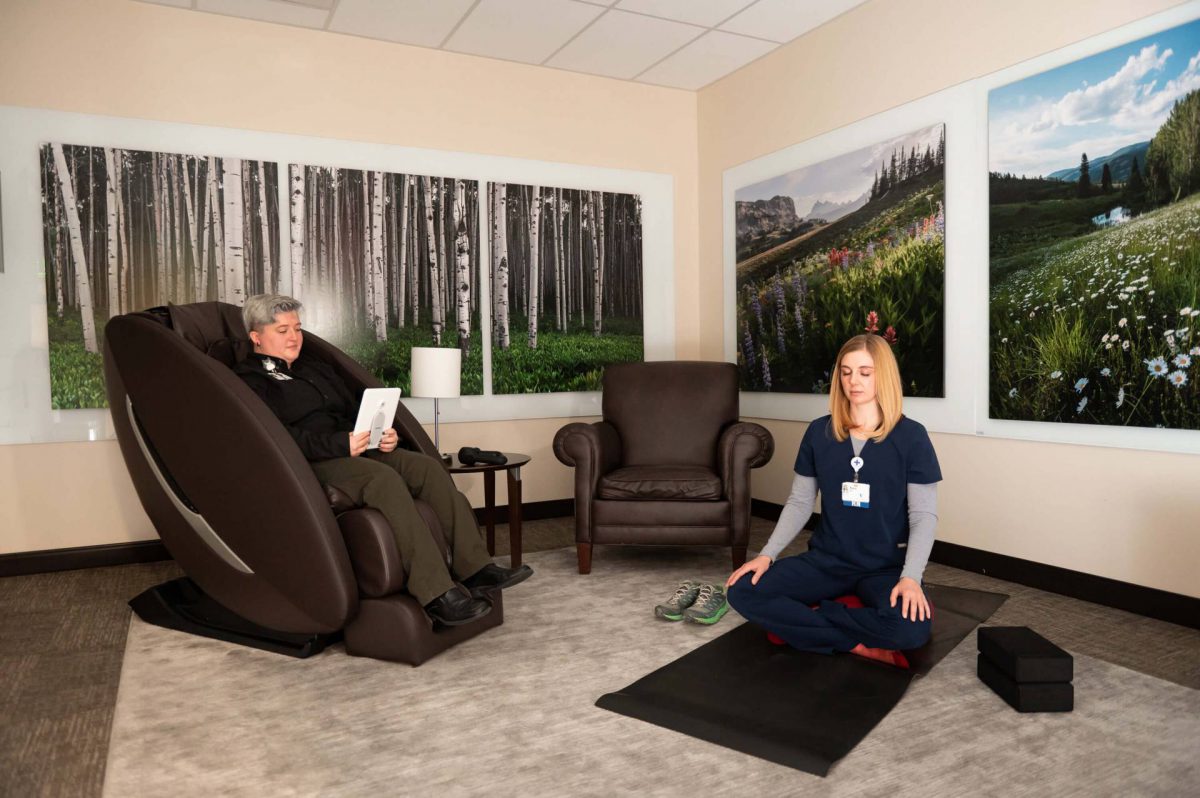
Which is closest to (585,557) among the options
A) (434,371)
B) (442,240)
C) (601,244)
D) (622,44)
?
(434,371)

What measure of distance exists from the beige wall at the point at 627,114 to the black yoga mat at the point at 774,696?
3.22 ft

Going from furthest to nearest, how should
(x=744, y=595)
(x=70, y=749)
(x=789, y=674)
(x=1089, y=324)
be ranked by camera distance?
(x=1089, y=324), (x=744, y=595), (x=789, y=674), (x=70, y=749)

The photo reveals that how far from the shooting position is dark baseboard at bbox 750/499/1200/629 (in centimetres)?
316

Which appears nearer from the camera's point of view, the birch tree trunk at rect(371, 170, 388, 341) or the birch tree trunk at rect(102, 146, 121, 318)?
the birch tree trunk at rect(102, 146, 121, 318)

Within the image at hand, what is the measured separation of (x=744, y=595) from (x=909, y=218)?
8.15 feet

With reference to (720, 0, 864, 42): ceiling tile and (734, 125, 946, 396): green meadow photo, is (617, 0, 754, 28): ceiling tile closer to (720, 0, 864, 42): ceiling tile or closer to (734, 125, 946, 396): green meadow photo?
(720, 0, 864, 42): ceiling tile

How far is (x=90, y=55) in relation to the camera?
419cm

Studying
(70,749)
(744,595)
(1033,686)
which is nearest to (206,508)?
(70,749)

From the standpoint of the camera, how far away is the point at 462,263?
5.13m

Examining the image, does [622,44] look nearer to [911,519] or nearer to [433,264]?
[433,264]

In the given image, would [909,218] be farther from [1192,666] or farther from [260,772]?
[260,772]

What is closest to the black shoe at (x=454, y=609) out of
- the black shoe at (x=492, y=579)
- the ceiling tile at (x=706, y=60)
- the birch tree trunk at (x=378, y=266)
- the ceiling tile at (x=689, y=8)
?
the black shoe at (x=492, y=579)

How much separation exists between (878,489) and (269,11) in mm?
4063

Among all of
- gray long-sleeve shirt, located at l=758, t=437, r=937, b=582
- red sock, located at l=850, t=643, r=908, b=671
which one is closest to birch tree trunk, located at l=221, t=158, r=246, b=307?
gray long-sleeve shirt, located at l=758, t=437, r=937, b=582
